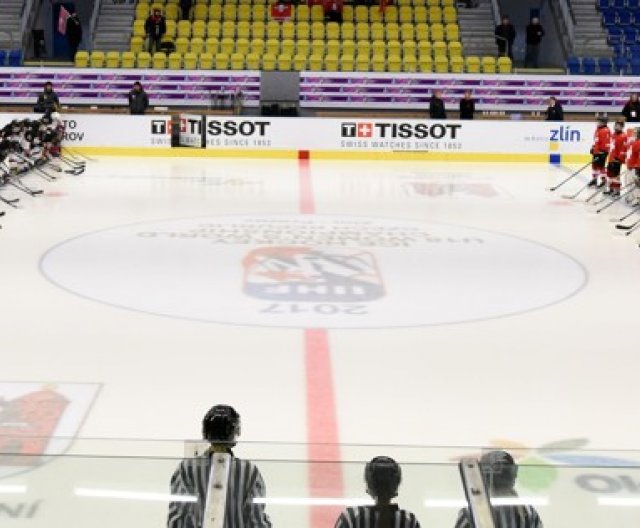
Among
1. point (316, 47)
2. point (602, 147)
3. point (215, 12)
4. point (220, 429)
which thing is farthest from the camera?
point (215, 12)

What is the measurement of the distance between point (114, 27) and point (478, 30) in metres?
8.52

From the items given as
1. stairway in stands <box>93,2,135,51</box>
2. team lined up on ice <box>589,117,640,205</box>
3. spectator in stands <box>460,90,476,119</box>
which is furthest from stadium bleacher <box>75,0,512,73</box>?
team lined up on ice <box>589,117,640,205</box>

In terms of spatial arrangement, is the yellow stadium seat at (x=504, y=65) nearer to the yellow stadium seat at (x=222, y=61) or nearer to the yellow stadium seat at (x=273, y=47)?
the yellow stadium seat at (x=273, y=47)

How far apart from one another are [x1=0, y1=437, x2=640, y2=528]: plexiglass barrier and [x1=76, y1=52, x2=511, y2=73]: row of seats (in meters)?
21.1

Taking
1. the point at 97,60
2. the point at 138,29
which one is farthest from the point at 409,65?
the point at 97,60

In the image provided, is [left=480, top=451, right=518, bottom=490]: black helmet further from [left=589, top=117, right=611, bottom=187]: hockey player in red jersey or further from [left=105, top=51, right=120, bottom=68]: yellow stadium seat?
[left=105, top=51, right=120, bottom=68]: yellow stadium seat

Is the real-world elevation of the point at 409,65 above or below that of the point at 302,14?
below

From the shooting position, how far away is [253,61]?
23.5 meters

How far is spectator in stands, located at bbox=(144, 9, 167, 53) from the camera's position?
2392 centimetres

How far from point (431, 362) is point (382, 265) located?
10.9 feet

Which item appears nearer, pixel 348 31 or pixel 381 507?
pixel 381 507

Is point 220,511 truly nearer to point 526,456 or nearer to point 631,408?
point 526,456

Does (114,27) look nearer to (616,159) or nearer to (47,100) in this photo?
(47,100)

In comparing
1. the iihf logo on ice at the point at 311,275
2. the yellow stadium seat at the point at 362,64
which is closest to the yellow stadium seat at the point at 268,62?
the yellow stadium seat at the point at 362,64
